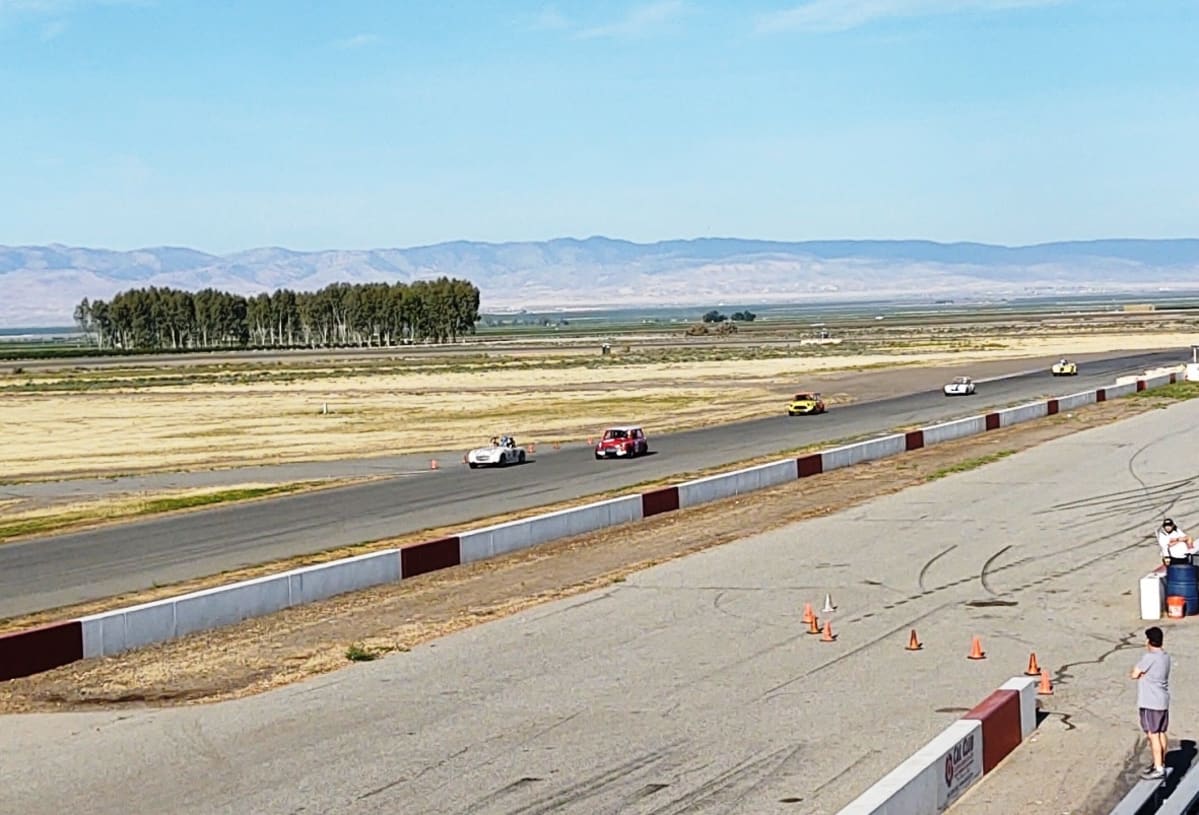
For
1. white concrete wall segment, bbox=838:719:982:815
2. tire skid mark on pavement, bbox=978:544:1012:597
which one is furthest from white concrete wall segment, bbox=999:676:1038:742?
tire skid mark on pavement, bbox=978:544:1012:597

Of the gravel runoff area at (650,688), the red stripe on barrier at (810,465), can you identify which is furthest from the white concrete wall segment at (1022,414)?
the gravel runoff area at (650,688)

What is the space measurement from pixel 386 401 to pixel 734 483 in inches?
1963

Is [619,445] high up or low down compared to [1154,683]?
down

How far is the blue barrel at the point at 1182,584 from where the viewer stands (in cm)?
2242

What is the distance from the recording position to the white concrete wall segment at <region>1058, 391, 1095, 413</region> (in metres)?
64.4

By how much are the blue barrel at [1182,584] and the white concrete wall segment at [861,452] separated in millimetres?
21478

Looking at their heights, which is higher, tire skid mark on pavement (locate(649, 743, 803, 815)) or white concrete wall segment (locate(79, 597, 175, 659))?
white concrete wall segment (locate(79, 597, 175, 659))

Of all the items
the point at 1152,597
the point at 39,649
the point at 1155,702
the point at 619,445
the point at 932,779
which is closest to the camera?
the point at 932,779

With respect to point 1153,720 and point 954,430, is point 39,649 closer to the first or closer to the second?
point 1153,720

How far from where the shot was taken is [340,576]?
25.9 meters

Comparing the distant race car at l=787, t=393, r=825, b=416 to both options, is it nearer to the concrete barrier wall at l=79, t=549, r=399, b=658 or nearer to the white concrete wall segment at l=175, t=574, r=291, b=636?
the concrete barrier wall at l=79, t=549, r=399, b=658

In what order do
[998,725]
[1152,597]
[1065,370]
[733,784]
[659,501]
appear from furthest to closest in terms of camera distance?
[1065,370] < [659,501] < [1152,597] < [998,725] < [733,784]

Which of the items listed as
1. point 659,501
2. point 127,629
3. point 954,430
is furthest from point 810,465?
point 127,629

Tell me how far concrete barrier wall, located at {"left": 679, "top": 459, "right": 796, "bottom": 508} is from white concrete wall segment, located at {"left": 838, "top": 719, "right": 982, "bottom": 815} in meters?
22.2
